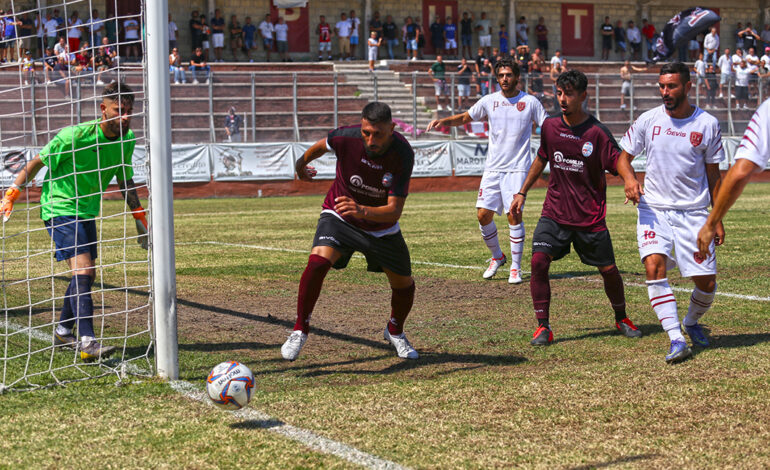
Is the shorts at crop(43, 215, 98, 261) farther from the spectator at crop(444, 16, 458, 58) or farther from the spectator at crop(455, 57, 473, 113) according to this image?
the spectator at crop(444, 16, 458, 58)

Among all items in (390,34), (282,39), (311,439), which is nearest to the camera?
(311,439)

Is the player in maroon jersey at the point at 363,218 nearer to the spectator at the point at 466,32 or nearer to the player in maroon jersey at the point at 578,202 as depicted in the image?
the player in maroon jersey at the point at 578,202

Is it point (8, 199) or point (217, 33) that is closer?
point (8, 199)

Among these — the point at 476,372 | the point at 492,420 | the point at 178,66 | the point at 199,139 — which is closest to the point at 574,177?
the point at 476,372

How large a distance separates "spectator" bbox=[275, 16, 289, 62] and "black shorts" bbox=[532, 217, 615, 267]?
32.1 metres

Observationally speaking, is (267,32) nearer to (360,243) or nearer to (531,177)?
(531,177)

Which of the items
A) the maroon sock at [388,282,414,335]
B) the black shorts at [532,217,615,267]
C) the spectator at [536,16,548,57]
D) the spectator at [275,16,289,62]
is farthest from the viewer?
the spectator at [536,16,548,57]

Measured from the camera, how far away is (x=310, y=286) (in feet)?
21.5

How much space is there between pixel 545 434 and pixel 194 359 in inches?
119

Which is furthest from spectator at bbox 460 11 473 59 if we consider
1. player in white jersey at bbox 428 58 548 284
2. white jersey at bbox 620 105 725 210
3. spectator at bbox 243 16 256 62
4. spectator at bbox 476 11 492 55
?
white jersey at bbox 620 105 725 210

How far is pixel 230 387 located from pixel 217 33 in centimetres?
3270

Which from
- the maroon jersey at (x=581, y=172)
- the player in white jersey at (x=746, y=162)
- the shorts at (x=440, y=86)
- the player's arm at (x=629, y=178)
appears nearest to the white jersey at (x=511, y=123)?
the maroon jersey at (x=581, y=172)

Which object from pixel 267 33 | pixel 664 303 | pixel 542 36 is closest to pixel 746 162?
pixel 664 303

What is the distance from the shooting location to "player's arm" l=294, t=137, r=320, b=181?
6.77m
